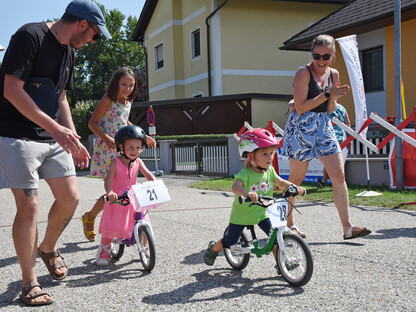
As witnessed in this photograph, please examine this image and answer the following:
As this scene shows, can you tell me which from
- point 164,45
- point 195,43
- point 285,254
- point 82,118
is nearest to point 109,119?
point 285,254

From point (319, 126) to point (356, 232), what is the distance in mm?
1079

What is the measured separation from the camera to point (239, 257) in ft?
13.4

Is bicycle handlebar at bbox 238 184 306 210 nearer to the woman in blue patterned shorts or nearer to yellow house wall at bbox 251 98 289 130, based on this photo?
the woman in blue patterned shorts

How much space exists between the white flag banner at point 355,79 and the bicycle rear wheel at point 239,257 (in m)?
6.38

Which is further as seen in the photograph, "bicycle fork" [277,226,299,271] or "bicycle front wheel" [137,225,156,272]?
"bicycle front wheel" [137,225,156,272]

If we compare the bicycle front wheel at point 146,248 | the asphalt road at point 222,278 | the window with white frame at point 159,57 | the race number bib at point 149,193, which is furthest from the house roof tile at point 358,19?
the window with white frame at point 159,57

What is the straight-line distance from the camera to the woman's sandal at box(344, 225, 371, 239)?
471 cm

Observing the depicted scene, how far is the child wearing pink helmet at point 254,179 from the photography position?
3.71m

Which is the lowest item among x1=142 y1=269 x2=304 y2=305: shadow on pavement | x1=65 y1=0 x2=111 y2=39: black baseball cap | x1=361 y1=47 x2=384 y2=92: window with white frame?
x1=142 y1=269 x2=304 y2=305: shadow on pavement

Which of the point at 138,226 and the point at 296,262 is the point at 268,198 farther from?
the point at 138,226

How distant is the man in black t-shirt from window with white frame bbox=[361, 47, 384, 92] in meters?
14.2

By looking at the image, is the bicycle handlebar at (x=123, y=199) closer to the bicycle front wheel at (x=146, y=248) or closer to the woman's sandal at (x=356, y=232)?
the bicycle front wheel at (x=146, y=248)

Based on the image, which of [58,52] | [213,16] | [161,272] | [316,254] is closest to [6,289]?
[161,272]

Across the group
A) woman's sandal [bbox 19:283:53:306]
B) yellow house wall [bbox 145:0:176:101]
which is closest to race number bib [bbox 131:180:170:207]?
woman's sandal [bbox 19:283:53:306]
